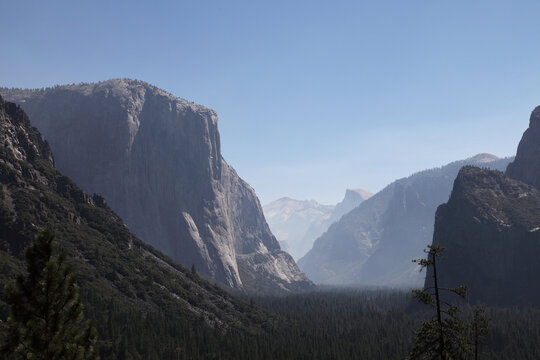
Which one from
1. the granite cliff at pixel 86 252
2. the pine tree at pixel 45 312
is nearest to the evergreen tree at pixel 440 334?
the pine tree at pixel 45 312

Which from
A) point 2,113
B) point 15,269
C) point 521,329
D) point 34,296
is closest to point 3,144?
point 2,113

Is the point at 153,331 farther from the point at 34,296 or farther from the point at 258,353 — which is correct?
the point at 34,296

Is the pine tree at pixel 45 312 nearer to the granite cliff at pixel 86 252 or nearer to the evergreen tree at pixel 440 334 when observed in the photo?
the evergreen tree at pixel 440 334

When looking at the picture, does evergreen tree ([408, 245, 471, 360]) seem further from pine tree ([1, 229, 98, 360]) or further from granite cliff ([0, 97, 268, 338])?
granite cliff ([0, 97, 268, 338])

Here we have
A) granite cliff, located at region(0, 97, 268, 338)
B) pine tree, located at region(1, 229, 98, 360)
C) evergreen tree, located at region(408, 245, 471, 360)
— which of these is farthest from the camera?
granite cliff, located at region(0, 97, 268, 338)

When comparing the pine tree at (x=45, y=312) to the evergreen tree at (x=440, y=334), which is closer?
the pine tree at (x=45, y=312)

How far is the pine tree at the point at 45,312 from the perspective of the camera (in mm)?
27672

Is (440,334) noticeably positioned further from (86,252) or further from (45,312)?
(86,252)

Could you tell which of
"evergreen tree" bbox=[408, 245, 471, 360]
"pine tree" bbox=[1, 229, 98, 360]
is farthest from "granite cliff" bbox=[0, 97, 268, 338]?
"evergreen tree" bbox=[408, 245, 471, 360]

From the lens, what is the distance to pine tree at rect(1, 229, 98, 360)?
2767cm

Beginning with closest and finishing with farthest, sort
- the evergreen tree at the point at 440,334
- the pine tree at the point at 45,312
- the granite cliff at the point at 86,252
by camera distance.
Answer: the pine tree at the point at 45,312 → the evergreen tree at the point at 440,334 → the granite cliff at the point at 86,252

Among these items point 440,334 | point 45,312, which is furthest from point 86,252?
point 440,334

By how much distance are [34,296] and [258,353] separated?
10818cm

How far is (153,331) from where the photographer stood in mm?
125000
